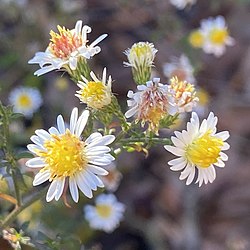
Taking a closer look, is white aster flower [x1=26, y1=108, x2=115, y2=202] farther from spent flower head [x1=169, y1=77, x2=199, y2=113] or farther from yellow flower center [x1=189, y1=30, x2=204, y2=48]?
yellow flower center [x1=189, y1=30, x2=204, y2=48]

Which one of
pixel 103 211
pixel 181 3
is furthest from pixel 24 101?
pixel 181 3

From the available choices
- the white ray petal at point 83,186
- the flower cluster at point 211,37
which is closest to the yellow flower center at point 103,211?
the flower cluster at point 211,37

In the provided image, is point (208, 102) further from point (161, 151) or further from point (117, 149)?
point (117, 149)

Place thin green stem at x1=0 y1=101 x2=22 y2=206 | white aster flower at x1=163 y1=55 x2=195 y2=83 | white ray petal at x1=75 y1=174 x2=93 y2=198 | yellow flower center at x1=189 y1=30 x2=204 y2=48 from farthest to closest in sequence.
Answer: yellow flower center at x1=189 y1=30 x2=204 y2=48 → white aster flower at x1=163 y1=55 x2=195 y2=83 → thin green stem at x1=0 y1=101 x2=22 y2=206 → white ray petal at x1=75 y1=174 x2=93 y2=198

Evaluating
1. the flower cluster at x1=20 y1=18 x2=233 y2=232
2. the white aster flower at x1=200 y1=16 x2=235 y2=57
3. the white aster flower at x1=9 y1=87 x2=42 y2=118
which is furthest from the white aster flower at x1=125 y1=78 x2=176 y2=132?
the white aster flower at x1=200 y1=16 x2=235 y2=57

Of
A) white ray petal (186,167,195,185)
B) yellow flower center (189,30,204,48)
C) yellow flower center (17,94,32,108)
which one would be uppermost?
yellow flower center (189,30,204,48)

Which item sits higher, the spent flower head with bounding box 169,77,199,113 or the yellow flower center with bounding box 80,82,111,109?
the spent flower head with bounding box 169,77,199,113

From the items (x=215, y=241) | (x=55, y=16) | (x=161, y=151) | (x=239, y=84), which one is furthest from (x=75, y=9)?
(x=215, y=241)
